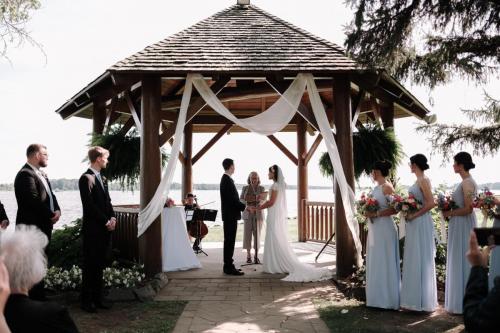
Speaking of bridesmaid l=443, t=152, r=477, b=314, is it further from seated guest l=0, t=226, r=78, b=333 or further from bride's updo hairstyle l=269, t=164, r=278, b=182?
seated guest l=0, t=226, r=78, b=333

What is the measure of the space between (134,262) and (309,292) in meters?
3.17

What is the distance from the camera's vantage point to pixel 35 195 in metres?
5.42

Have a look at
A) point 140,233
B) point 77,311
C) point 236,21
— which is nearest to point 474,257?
point 77,311

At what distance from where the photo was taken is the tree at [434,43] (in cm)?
639

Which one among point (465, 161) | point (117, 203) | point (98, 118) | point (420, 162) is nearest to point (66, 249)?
point (98, 118)

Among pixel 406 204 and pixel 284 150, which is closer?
A: pixel 406 204

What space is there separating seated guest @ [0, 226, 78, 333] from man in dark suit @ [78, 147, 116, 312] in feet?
12.0

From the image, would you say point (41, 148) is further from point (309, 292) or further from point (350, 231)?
point (350, 231)

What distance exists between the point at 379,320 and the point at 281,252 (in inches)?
124

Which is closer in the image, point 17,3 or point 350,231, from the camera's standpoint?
point 17,3

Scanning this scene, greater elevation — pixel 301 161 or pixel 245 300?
pixel 301 161

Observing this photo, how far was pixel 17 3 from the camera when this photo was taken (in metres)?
6.89

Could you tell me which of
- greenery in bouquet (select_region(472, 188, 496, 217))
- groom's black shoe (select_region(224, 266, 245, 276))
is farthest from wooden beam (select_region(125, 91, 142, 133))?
greenery in bouquet (select_region(472, 188, 496, 217))

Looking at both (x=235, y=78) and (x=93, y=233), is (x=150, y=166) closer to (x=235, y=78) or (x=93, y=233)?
(x=93, y=233)
